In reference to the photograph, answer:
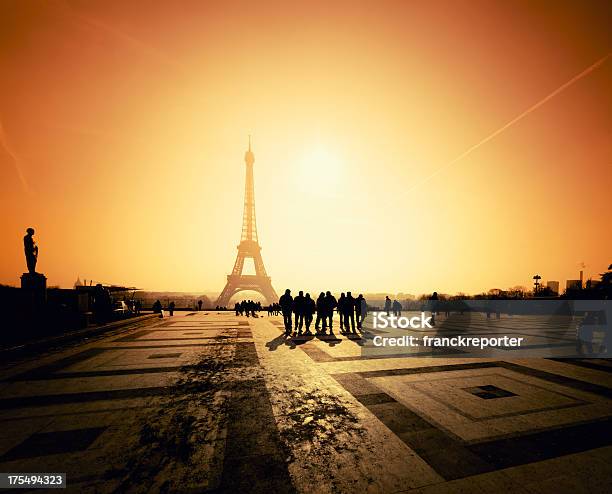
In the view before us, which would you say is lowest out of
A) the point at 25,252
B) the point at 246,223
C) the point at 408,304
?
the point at 408,304

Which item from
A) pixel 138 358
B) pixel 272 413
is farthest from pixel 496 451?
pixel 138 358

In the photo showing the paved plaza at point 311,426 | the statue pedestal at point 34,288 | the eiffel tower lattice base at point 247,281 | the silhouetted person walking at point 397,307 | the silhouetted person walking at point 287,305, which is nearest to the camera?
the paved plaza at point 311,426

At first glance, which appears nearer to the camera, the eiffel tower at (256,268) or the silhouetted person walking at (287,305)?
the silhouetted person walking at (287,305)

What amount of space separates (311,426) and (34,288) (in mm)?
13050

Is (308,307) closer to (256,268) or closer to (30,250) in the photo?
(30,250)

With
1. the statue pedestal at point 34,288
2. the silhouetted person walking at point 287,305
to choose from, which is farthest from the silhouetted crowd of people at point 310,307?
the statue pedestal at point 34,288

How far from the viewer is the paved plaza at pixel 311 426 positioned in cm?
274

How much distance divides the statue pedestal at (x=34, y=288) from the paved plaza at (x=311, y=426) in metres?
5.53

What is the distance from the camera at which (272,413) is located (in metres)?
4.19

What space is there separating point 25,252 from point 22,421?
10.7m

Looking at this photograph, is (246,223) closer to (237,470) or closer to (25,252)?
(25,252)

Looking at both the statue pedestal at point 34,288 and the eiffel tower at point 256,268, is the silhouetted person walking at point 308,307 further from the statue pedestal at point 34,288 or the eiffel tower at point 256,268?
the eiffel tower at point 256,268

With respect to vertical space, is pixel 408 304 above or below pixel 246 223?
below

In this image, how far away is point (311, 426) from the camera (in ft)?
12.4
